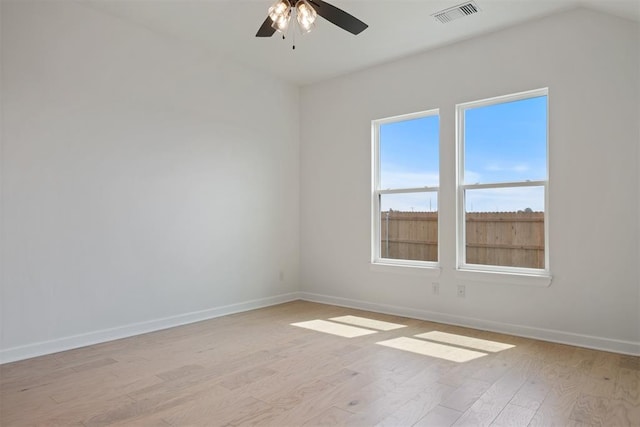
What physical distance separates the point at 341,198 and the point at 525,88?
238 centimetres

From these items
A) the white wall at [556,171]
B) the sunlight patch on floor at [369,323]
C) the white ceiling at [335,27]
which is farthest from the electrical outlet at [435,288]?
the white ceiling at [335,27]

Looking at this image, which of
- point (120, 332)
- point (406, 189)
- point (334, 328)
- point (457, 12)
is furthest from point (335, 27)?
Result: point (120, 332)

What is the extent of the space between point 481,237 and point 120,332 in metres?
3.63

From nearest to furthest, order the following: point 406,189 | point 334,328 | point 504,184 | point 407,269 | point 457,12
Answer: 1. point 457,12
2. point 504,184
3. point 334,328
4. point 407,269
5. point 406,189

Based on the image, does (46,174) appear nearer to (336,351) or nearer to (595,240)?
(336,351)

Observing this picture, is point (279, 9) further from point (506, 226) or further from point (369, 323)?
point (369, 323)

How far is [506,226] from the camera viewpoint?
3.96 meters

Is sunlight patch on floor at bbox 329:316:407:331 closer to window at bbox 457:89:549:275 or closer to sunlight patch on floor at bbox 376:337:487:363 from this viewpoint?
sunlight patch on floor at bbox 376:337:487:363

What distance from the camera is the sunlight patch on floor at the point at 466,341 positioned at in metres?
3.41

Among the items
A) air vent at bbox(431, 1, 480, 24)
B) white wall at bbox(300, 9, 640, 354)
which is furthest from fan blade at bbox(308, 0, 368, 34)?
white wall at bbox(300, 9, 640, 354)

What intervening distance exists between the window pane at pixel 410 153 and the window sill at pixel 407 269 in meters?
0.91

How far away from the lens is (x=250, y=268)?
4.91 metres

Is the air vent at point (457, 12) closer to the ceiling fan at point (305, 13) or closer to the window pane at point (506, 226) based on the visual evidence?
the ceiling fan at point (305, 13)

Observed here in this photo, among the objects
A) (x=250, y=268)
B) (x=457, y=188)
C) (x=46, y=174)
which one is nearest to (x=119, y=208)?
(x=46, y=174)
